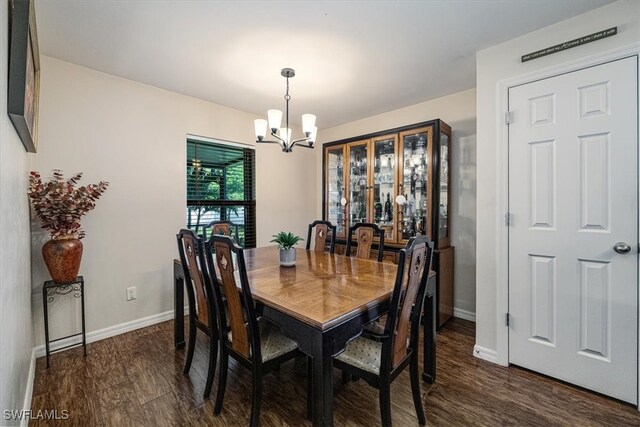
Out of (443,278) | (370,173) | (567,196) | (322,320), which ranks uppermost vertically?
(370,173)

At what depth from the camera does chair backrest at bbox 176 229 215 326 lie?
1794 mm

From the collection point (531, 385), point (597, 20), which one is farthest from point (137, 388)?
point (597, 20)

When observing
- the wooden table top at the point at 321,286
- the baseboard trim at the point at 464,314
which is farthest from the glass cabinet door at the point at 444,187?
the wooden table top at the point at 321,286

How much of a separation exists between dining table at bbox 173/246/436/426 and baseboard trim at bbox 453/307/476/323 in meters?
1.33

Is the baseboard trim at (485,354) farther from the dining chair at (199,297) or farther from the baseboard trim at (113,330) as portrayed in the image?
the baseboard trim at (113,330)

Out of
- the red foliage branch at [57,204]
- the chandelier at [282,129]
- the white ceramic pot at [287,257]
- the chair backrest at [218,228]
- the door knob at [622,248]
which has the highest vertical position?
the chandelier at [282,129]

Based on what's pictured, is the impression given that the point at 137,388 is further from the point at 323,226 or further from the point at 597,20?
the point at 597,20

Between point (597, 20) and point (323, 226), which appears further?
point (323, 226)

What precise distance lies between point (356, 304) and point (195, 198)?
2622mm

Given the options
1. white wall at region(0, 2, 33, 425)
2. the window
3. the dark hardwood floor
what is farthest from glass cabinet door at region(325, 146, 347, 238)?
white wall at region(0, 2, 33, 425)

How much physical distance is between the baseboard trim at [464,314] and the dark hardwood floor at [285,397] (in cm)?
83

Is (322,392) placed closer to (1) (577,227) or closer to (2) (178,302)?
(2) (178,302)

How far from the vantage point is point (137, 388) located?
1.93m

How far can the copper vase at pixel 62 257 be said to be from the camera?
2.15 metres
